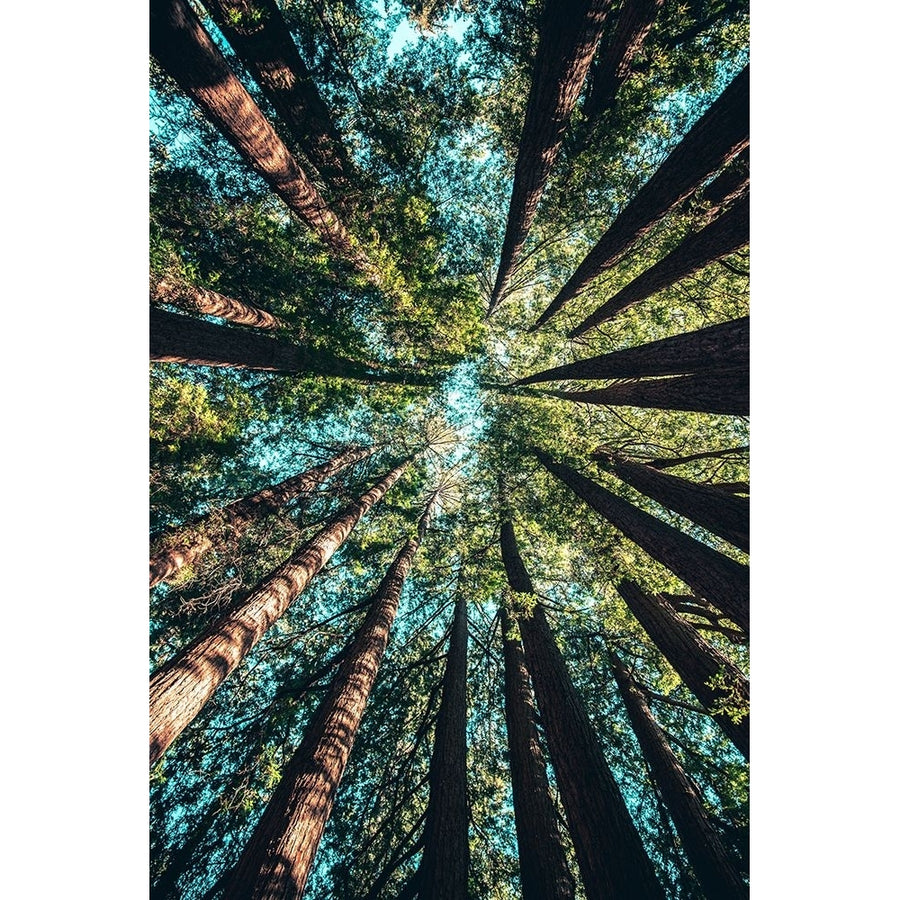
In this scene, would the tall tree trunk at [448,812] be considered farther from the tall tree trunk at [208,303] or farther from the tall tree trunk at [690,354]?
the tall tree trunk at [208,303]

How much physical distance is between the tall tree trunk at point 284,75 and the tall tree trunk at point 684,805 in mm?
11317

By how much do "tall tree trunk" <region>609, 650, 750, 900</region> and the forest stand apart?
57 millimetres

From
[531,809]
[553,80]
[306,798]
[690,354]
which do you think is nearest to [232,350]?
[553,80]

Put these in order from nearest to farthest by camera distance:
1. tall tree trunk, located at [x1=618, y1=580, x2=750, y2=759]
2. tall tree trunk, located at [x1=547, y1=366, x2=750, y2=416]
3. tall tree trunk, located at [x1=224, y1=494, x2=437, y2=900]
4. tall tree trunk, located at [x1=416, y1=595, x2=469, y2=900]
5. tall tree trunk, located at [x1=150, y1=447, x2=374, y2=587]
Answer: tall tree trunk, located at [x1=224, y1=494, x2=437, y2=900]
tall tree trunk, located at [x1=547, y1=366, x2=750, y2=416]
tall tree trunk, located at [x1=416, y1=595, x2=469, y2=900]
tall tree trunk, located at [x1=618, y1=580, x2=750, y2=759]
tall tree trunk, located at [x1=150, y1=447, x2=374, y2=587]

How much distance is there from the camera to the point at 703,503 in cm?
484

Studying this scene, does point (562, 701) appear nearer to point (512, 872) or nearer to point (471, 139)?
point (512, 872)

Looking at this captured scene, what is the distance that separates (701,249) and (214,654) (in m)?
8.95

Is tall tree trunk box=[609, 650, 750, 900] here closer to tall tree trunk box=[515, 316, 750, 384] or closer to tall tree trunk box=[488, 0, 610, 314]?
tall tree trunk box=[515, 316, 750, 384]

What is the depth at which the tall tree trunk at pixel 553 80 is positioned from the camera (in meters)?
4.16

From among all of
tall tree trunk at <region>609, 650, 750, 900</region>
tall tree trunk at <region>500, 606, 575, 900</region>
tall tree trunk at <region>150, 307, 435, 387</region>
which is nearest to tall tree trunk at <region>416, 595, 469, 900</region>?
tall tree trunk at <region>500, 606, 575, 900</region>

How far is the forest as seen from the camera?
176 inches
